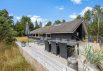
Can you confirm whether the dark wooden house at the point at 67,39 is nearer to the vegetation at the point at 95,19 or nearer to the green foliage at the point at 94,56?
the green foliage at the point at 94,56

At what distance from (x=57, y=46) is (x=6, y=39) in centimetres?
879

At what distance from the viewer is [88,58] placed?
5.07 metres

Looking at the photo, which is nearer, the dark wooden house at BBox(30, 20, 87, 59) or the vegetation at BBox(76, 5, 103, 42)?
the dark wooden house at BBox(30, 20, 87, 59)

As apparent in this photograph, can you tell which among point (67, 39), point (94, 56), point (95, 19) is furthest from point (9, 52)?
point (95, 19)

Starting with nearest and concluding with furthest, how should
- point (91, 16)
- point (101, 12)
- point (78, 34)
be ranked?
point (78, 34)
point (101, 12)
point (91, 16)

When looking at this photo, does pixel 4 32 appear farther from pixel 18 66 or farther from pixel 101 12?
pixel 101 12

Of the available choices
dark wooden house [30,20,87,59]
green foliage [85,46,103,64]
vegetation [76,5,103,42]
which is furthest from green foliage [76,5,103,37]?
green foliage [85,46,103,64]

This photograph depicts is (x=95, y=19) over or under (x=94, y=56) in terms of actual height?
over

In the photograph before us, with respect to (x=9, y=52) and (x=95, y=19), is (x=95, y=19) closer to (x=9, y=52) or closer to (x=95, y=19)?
(x=95, y=19)

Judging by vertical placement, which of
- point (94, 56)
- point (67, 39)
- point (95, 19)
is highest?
point (95, 19)

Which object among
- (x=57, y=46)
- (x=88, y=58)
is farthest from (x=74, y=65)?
(x=57, y=46)

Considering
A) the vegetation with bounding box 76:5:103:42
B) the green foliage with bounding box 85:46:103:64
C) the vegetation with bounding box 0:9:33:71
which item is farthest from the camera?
the vegetation with bounding box 76:5:103:42

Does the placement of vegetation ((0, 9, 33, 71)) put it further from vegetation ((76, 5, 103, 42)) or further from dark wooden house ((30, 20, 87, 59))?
vegetation ((76, 5, 103, 42))

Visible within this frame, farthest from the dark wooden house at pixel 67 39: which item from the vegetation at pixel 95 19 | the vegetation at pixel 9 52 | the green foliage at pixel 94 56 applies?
the vegetation at pixel 95 19
